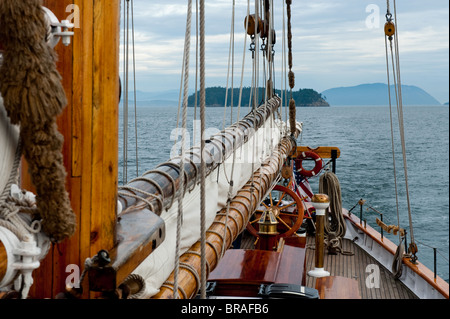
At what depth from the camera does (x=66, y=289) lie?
44.7 inches

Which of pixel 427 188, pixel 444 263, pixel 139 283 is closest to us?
pixel 139 283

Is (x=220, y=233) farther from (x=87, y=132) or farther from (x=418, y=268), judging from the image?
(x=418, y=268)

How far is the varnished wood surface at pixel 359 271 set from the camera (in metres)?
6.01

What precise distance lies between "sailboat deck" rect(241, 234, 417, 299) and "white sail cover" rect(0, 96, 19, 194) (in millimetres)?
4823

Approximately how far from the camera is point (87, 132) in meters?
1.14

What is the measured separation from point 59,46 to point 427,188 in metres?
27.2

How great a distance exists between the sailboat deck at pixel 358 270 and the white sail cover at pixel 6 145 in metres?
4.82

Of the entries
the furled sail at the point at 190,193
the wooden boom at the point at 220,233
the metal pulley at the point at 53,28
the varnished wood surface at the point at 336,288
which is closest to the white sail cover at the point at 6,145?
the metal pulley at the point at 53,28

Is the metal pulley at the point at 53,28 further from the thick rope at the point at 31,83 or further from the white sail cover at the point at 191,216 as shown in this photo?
the white sail cover at the point at 191,216

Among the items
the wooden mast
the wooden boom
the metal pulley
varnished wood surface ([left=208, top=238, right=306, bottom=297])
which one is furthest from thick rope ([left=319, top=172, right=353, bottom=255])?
the metal pulley

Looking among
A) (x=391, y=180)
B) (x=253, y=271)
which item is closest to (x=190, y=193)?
(x=253, y=271)

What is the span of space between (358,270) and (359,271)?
4cm
